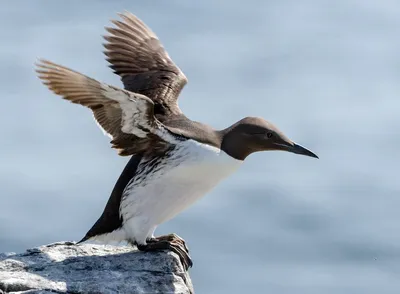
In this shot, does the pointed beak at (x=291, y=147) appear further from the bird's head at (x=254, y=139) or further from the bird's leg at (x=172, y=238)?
the bird's leg at (x=172, y=238)

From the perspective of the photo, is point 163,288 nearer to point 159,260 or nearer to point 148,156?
point 159,260

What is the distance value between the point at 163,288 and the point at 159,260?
0.50 meters

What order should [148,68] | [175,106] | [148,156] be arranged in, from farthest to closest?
[148,68], [175,106], [148,156]

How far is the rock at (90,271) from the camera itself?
9625 millimetres

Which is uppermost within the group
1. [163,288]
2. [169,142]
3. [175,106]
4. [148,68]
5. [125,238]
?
[148,68]

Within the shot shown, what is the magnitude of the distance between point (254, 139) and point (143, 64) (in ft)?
8.08

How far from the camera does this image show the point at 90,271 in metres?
10.1

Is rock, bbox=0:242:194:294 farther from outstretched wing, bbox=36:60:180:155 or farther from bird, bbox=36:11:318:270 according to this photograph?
outstretched wing, bbox=36:60:180:155

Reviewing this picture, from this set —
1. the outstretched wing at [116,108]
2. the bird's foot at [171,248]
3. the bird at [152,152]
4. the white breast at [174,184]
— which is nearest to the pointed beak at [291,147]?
the bird at [152,152]

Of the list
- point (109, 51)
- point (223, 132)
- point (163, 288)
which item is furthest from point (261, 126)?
point (109, 51)

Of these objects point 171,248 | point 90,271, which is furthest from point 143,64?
point 90,271

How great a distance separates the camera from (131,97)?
10.2m

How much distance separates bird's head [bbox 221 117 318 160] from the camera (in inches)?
420

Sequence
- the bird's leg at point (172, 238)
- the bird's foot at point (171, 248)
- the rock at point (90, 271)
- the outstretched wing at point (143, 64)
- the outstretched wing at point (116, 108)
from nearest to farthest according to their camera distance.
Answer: the rock at point (90, 271), the outstretched wing at point (116, 108), the bird's foot at point (171, 248), the bird's leg at point (172, 238), the outstretched wing at point (143, 64)
